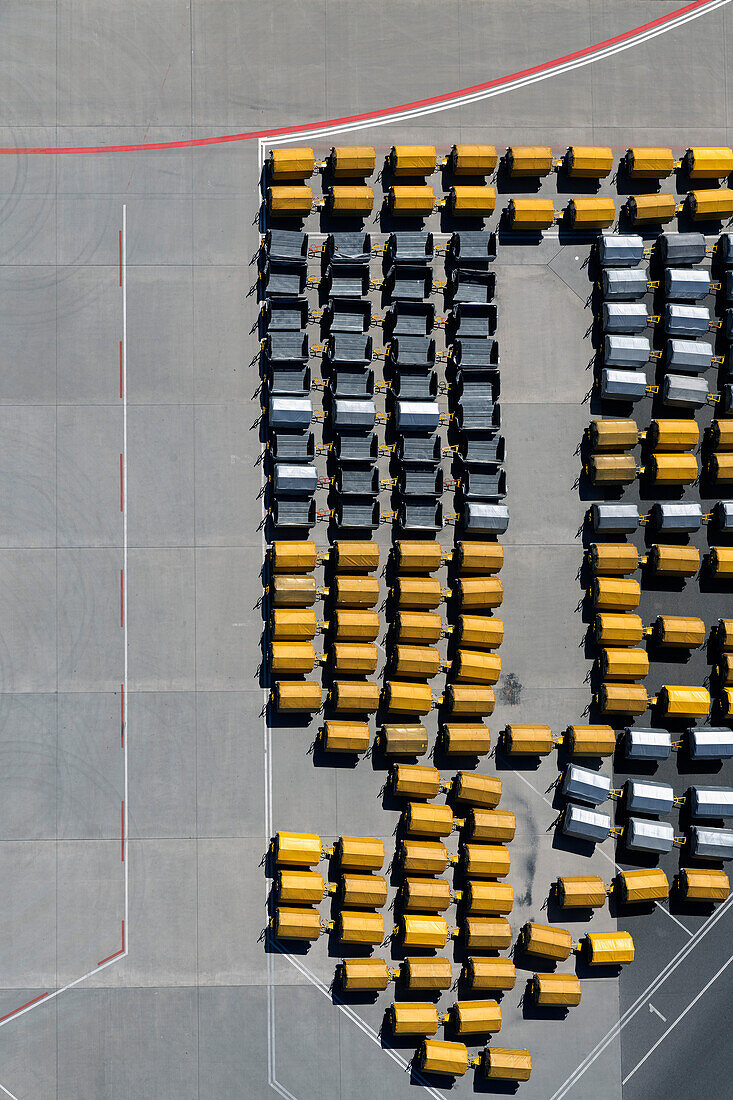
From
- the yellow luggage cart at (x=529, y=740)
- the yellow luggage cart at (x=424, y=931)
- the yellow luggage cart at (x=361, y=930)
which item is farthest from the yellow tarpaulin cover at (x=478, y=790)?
the yellow luggage cart at (x=361, y=930)

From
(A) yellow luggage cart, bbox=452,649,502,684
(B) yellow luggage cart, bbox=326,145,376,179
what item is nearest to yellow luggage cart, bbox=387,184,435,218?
(B) yellow luggage cart, bbox=326,145,376,179

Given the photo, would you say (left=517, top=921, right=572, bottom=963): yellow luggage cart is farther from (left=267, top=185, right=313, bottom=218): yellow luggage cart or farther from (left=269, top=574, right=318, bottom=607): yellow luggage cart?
(left=267, top=185, right=313, bottom=218): yellow luggage cart

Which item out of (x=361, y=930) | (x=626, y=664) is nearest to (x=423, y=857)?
(x=361, y=930)

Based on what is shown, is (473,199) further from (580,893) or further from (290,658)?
(580,893)

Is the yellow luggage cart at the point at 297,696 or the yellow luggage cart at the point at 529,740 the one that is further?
the yellow luggage cart at the point at 529,740

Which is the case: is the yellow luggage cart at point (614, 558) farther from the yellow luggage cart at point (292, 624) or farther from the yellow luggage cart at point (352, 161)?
the yellow luggage cart at point (352, 161)

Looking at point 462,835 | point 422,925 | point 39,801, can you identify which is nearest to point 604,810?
point 462,835

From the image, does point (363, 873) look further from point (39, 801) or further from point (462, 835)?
point (39, 801)
